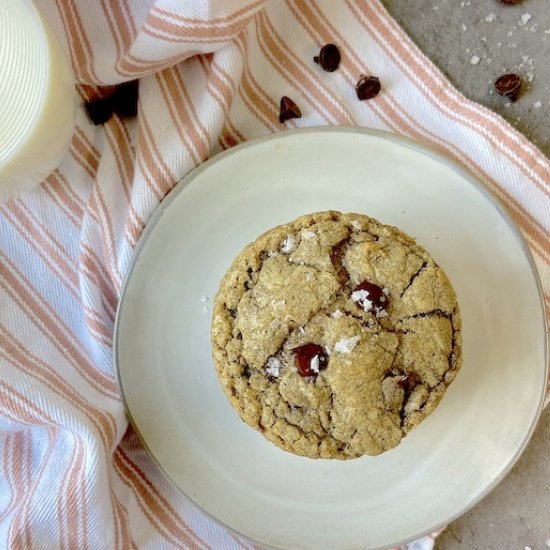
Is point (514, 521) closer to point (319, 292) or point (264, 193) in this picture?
point (319, 292)

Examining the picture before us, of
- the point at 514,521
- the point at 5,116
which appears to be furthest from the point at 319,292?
the point at 514,521

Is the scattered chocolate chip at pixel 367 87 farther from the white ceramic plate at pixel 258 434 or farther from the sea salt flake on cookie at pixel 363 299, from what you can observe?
the sea salt flake on cookie at pixel 363 299

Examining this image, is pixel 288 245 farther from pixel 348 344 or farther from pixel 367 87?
pixel 367 87

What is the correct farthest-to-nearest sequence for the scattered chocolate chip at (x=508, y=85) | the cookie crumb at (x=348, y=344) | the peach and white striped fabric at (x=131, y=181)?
the scattered chocolate chip at (x=508, y=85), the peach and white striped fabric at (x=131, y=181), the cookie crumb at (x=348, y=344)

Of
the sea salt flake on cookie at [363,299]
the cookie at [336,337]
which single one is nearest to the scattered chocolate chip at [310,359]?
the cookie at [336,337]

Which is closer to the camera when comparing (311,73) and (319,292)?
(319,292)
